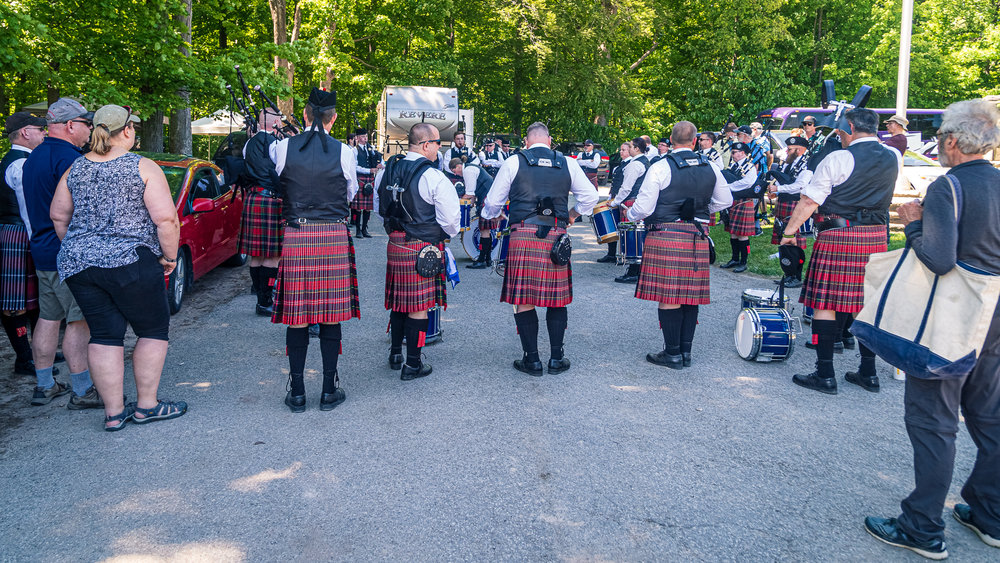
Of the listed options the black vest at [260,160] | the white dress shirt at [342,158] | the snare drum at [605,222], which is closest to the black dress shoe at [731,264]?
the snare drum at [605,222]

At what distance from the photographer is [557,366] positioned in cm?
517

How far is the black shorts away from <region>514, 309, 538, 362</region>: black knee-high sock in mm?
2346

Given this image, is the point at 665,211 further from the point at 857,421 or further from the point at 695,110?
the point at 695,110

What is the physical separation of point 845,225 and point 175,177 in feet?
19.9

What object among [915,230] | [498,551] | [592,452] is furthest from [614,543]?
[915,230]

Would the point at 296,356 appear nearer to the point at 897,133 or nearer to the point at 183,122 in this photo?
the point at 897,133

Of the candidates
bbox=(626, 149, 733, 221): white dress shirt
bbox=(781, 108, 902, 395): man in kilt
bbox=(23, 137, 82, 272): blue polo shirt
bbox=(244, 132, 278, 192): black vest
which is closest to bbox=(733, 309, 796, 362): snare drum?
bbox=(781, 108, 902, 395): man in kilt

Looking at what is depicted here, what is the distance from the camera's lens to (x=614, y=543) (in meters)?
2.92

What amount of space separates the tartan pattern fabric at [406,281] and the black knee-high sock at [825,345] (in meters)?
2.62

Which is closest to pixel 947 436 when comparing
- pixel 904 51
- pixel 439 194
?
pixel 439 194

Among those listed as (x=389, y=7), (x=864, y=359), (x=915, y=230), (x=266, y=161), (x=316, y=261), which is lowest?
(x=864, y=359)

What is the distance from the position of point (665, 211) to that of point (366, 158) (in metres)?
7.72

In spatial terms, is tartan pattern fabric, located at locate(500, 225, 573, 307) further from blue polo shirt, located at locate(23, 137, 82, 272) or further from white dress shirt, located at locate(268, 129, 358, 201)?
blue polo shirt, located at locate(23, 137, 82, 272)

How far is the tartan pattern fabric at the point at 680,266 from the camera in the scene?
17.1ft
